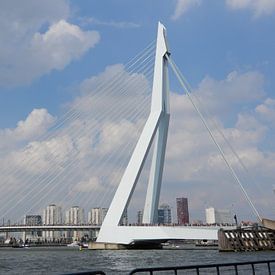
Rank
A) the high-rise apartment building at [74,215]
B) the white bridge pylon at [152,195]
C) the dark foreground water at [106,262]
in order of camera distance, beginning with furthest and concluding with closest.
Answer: the high-rise apartment building at [74,215] < the white bridge pylon at [152,195] < the dark foreground water at [106,262]

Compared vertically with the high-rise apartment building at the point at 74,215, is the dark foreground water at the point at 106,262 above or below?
below

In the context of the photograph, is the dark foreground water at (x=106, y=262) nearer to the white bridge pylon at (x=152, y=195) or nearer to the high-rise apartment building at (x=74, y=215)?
the white bridge pylon at (x=152, y=195)

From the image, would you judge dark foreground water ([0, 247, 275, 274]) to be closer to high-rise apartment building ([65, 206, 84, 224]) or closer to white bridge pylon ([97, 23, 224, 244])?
white bridge pylon ([97, 23, 224, 244])

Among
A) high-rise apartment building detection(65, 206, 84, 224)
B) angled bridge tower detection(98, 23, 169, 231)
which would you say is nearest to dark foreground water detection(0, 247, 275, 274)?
angled bridge tower detection(98, 23, 169, 231)

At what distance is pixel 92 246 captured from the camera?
45.6 metres

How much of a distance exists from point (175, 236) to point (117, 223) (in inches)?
218

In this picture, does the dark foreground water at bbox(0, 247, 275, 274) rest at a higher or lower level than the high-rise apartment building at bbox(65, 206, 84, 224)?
lower

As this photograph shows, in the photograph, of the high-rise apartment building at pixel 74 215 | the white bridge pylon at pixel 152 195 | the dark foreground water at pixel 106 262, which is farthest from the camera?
the high-rise apartment building at pixel 74 215

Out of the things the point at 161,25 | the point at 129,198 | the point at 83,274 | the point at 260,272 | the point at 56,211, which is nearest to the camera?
the point at 83,274

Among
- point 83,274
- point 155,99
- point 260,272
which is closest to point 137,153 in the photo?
point 155,99

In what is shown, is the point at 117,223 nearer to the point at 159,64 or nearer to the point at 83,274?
the point at 159,64

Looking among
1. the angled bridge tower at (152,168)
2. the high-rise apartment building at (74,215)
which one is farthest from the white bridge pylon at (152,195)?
the high-rise apartment building at (74,215)

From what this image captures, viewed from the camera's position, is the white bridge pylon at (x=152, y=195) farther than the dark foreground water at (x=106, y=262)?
Yes

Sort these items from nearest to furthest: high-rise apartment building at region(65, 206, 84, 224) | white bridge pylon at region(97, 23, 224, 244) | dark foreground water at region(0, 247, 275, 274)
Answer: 1. dark foreground water at region(0, 247, 275, 274)
2. white bridge pylon at region(97, 23, 224, 244)
3. high-rise apartment building at region(65, 206, 84, 224)
